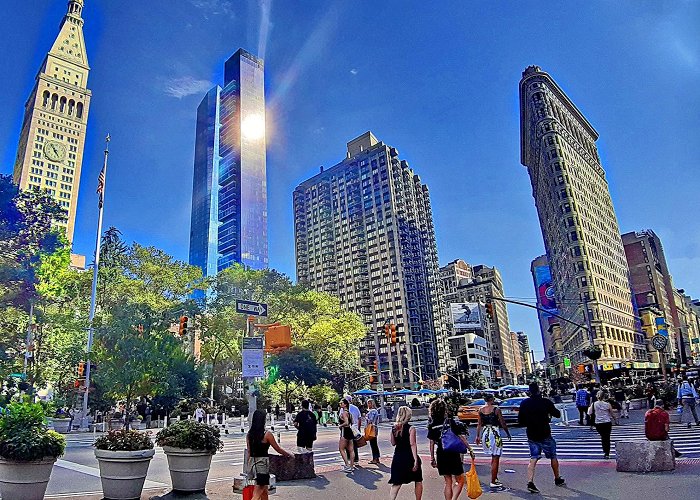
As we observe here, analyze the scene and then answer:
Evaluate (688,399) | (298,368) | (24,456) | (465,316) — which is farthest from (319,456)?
(465,316)

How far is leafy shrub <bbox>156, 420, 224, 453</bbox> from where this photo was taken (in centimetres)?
920

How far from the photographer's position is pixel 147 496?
9.12 metres

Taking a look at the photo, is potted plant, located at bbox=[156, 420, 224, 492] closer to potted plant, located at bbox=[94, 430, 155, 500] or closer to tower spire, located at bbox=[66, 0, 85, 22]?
potted plant, located at bbox=[94, 430, 155, 500]

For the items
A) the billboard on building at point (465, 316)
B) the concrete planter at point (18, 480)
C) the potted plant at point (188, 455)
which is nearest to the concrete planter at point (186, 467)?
the potted plant at point (188, 455)

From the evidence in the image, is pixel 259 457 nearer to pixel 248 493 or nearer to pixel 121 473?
pixel 248 493

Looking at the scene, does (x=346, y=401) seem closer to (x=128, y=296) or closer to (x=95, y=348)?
(x=95, y=348)

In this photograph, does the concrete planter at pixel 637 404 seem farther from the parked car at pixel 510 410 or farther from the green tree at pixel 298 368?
the green tree at pixel 298 368

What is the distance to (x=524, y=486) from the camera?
9.42 metres

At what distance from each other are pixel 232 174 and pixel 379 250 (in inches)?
2251

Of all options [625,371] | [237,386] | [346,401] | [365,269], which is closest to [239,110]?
[365,269]

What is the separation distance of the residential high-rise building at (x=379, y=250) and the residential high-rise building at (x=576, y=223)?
115 feet

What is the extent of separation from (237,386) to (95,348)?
26.9 m

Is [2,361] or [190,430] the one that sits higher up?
[2,361]

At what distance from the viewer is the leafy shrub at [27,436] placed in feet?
26.0
